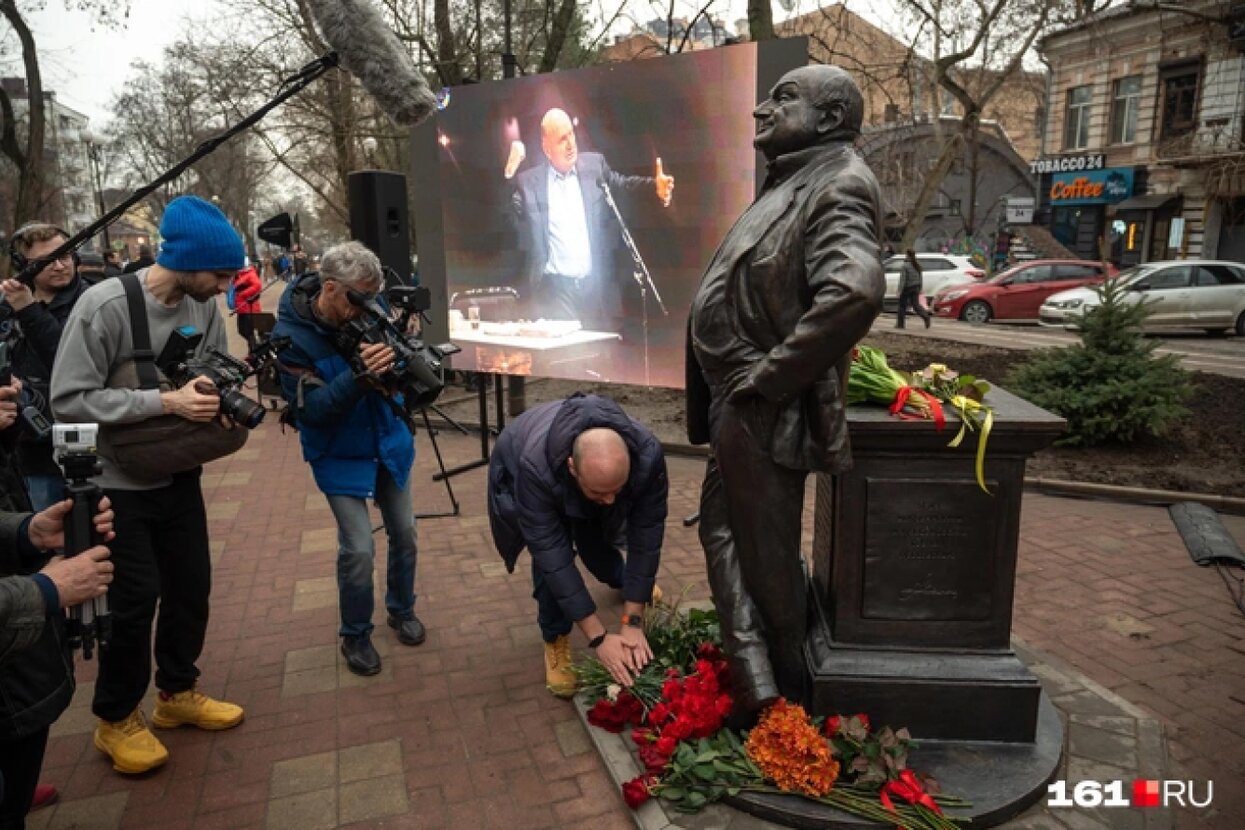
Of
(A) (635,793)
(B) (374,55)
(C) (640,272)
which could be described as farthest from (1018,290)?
(A) (635,793)

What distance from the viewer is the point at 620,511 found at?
11.2 ft

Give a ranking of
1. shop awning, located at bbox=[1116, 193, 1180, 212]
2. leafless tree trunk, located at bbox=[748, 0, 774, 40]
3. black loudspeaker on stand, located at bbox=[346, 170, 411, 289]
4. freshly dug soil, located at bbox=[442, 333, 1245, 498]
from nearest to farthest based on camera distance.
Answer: freshly dug soil, located at bbox=[442, 333, 1245, 498] < black loudspeaker on stand, located at bbox=[346, 170, 411, 289] < leafless tree trunk, located at bbox=[748, 0, 774, 40] < shop awning, located at bbox=[1116, 193, 1180, 212]

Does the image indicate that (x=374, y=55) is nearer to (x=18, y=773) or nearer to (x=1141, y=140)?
(x=18, y=773)

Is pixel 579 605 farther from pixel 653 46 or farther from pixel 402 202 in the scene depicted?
pixel 653 46

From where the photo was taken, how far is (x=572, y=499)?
10.6 feet

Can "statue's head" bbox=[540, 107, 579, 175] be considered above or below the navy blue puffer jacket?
above

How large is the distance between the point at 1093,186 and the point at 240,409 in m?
31.4

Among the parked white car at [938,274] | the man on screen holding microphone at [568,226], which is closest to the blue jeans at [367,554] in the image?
the man on screen holding microphone at [568,226]

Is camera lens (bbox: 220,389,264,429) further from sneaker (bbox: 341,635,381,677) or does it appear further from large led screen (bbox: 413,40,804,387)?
large led screen (bbox: 413,40,804,387)

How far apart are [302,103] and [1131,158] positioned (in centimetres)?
2540

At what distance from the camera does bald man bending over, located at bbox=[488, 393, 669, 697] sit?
9.91ft

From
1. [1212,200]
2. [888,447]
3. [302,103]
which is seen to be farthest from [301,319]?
[1212,200]

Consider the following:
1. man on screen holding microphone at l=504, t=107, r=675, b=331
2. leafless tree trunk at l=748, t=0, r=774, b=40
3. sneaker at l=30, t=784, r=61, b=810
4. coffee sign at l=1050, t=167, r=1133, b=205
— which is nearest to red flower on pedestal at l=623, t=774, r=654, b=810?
sneaker at l=30, t=784, r=61, b=810

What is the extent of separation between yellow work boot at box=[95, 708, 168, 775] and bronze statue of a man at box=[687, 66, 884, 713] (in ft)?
6.77
